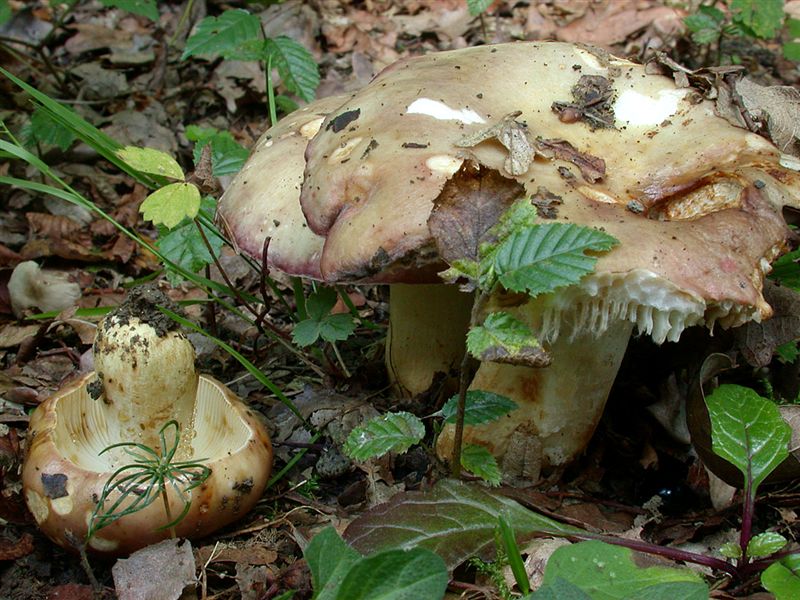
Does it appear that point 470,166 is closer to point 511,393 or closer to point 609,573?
point 511,393

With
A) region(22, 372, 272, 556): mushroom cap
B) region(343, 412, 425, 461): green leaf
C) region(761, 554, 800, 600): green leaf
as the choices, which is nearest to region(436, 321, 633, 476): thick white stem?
region(343, 412, 425, 461): green leaf

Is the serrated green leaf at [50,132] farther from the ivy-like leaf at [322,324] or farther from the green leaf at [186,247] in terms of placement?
the ivy-like leaf at [322,324]

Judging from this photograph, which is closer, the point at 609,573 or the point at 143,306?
the point at 609,573

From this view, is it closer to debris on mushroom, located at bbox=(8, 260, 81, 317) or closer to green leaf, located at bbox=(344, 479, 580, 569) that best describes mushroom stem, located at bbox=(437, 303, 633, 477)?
green leaf, located at bbox=(344, 479, 580, 569)

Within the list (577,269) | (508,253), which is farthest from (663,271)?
(508,253)

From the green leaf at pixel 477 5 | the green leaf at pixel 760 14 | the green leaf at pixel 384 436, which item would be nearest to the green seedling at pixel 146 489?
the green leaf at pixel 384 436

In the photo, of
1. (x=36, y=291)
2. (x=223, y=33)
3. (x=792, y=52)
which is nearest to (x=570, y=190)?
(x=223, y=33)

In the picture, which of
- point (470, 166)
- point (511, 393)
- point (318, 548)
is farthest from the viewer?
point (511, 393)
